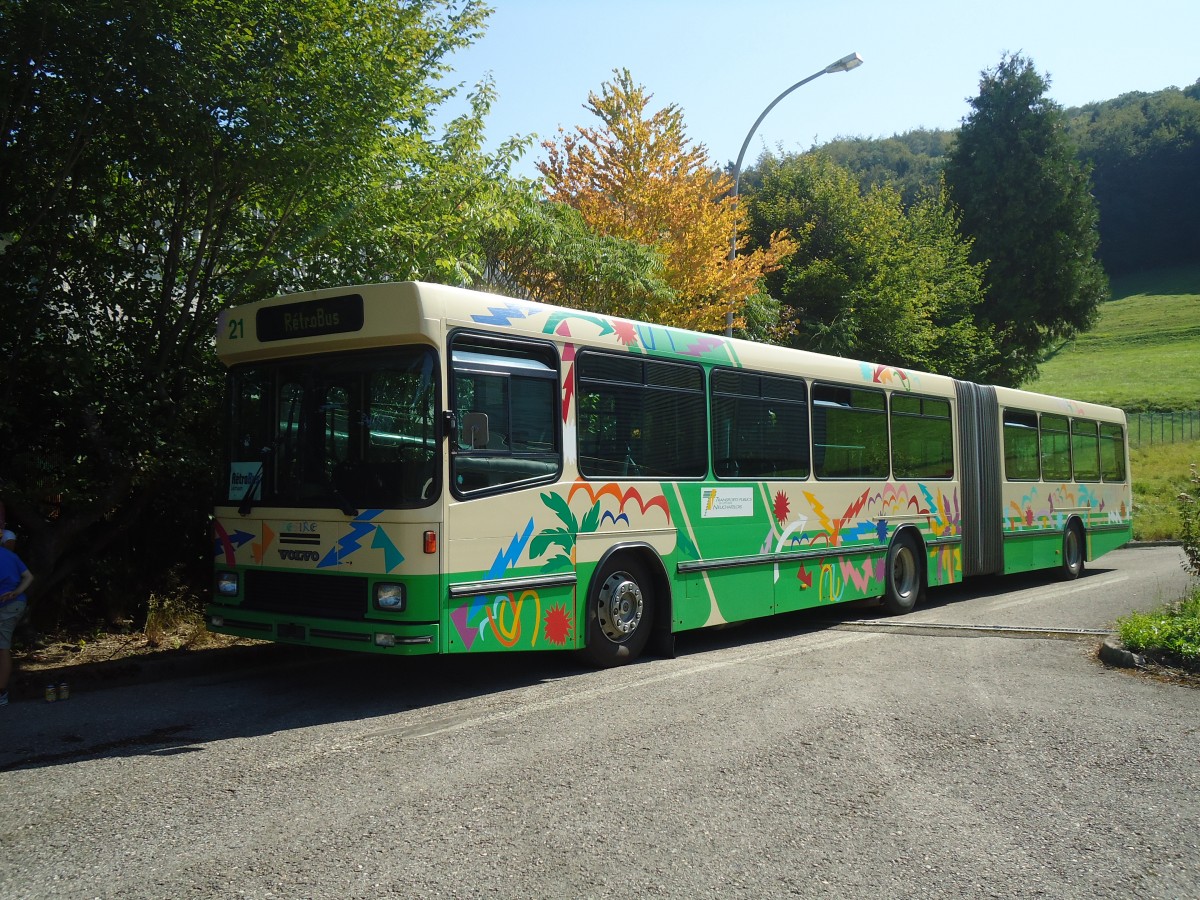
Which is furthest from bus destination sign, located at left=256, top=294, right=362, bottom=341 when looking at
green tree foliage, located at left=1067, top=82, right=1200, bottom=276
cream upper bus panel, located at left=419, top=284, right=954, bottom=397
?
green tree foliage, located at left=1067, top=82, right=1200, bottom=276

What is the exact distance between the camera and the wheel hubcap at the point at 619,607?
361 inches

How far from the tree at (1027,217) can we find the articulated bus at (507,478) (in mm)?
42189

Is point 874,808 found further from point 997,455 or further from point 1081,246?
point 1081,246

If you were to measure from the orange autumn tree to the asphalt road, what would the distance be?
12.9 metres


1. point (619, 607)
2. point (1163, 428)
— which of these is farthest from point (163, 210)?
point (1163, 428)

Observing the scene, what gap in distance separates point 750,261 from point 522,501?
15.9 m

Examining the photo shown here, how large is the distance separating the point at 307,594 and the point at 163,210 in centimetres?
461

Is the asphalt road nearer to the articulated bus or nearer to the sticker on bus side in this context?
the articulated bus

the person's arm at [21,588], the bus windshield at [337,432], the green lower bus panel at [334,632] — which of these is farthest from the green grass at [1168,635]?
the person's arm at [21,588]

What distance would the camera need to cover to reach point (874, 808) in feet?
17.1

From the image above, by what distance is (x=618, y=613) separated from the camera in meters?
9.29

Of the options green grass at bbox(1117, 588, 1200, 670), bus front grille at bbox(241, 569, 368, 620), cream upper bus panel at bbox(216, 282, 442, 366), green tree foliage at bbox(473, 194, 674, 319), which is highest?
green tree foliage at bbox(473, 194, 674, 319)

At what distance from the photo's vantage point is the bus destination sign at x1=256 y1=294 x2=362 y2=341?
25.7ft

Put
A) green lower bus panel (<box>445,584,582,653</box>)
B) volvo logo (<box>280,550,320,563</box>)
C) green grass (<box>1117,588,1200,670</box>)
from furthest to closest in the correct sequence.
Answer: green grass (<box>1117,588,1200,670</box>) < volvo logo (<box>280,550,320,563</box>) < green lower bus panel (<box>445,584,582,653</box>)
